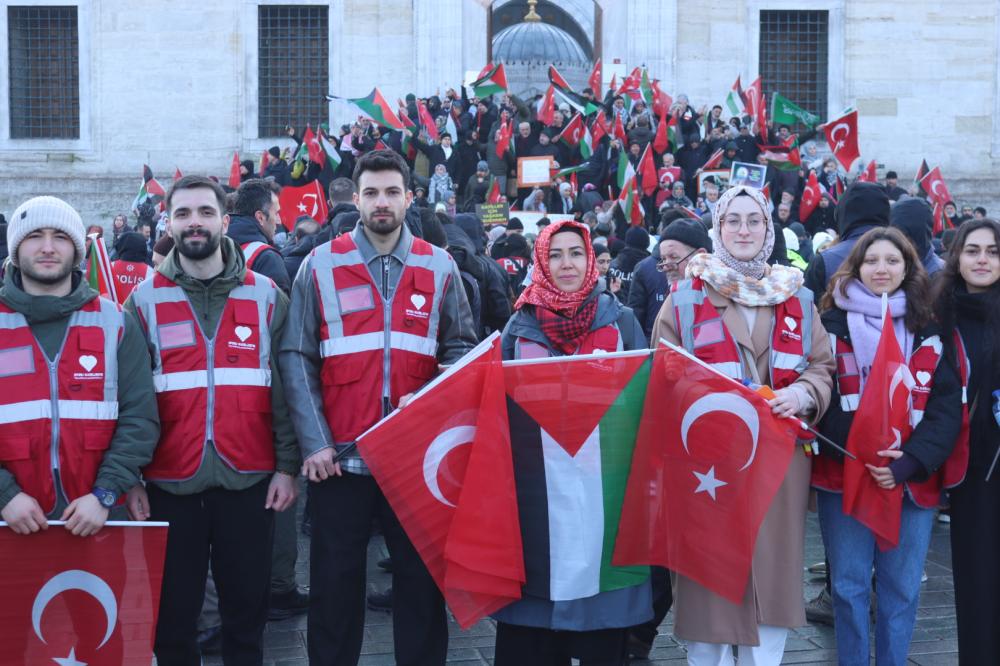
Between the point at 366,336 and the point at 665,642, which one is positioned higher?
the point at 366,336

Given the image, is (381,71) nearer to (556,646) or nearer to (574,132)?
(574,132)

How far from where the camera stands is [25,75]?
24.7 m

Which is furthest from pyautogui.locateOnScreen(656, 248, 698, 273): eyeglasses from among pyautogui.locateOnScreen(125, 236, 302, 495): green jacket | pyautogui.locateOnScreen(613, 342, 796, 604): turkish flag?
pyautogui.locateOnScreen(125, 236, 302, 495): green jacket

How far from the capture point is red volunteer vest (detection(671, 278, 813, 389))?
4527mm

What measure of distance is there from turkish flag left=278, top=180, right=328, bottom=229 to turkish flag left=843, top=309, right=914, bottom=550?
7.71 metres

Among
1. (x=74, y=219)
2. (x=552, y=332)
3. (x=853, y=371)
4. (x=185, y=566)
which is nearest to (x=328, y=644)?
(x=185, y=566)

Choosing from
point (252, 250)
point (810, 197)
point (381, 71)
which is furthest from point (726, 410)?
point (381, 71)

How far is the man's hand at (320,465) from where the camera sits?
Answer: 4410 mm

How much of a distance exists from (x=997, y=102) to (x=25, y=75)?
18.5 meters

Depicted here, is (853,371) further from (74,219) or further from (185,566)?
(74,219)

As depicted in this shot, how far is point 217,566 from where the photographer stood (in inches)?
178

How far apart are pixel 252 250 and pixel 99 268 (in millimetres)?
705

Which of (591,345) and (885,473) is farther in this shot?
(885,473)

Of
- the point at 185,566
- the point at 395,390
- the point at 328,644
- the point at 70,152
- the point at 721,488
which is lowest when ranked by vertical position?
the point at 328,644
